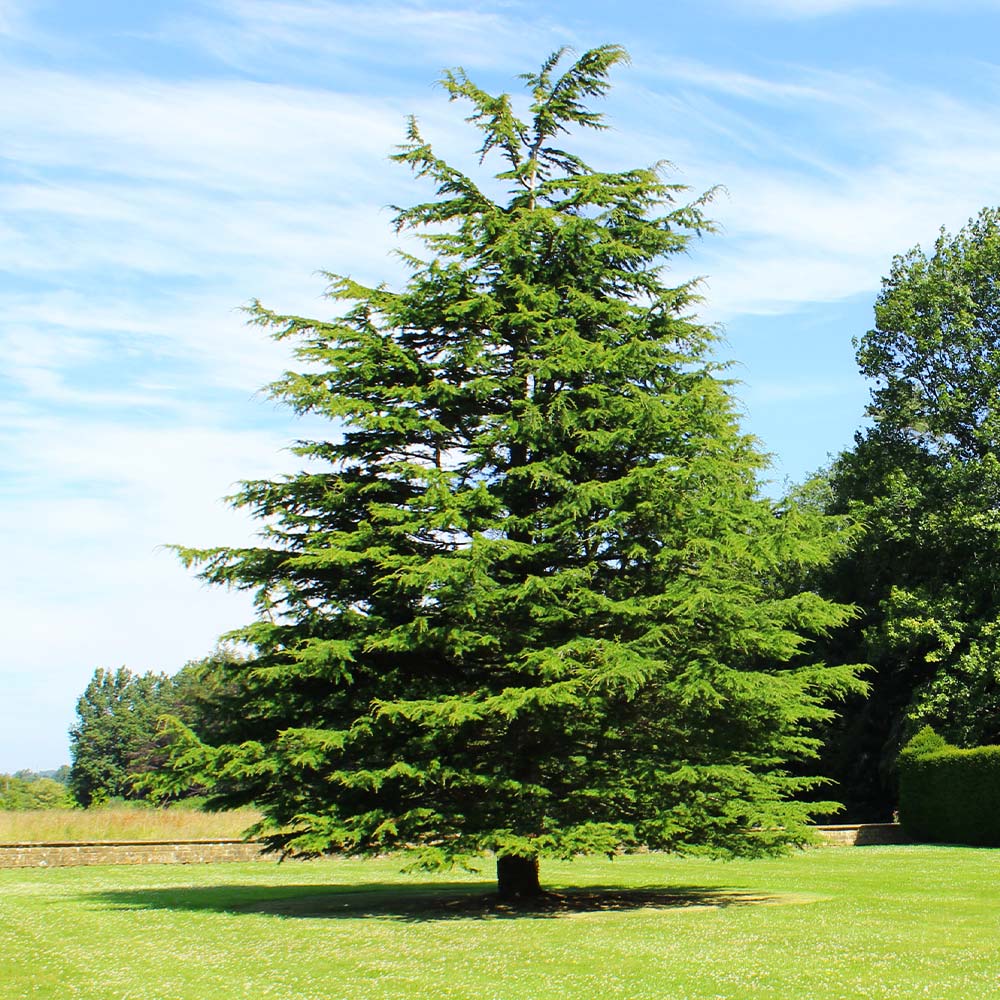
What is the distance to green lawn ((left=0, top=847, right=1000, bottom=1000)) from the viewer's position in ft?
32.6

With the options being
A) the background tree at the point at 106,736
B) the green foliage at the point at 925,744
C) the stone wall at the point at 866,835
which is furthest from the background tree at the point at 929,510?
the background tree at the point at 106,736

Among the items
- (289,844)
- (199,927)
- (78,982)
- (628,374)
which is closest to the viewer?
(78,982)

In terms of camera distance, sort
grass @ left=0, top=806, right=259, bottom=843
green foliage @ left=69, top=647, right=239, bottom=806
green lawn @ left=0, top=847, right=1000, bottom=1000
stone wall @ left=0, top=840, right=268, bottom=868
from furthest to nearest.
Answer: green foliage @ left=69, top=647, right=239, bottom=806 < grass @ left=0, top=806, right=259, bottom=843 < stone wall @ left=0, top=840, right=268, bottom=868 < green lawn @ left=0, top=847, right=1000, bottom=1000

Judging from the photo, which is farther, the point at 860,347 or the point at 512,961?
the point at 860,347

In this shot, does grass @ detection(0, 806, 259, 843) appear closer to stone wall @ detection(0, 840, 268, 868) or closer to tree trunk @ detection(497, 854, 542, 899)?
stone wall @ detection(0, 840, 268, 868)

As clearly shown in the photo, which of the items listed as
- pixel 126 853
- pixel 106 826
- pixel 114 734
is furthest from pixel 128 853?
pixel 114 734

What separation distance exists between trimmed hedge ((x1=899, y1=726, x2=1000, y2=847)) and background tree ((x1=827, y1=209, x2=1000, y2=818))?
1.17m

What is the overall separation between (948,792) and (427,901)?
1930 centimetres

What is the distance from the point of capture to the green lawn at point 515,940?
32.6 ft

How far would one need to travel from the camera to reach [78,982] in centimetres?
1061

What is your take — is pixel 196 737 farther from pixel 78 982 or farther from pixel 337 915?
pixel 78 982

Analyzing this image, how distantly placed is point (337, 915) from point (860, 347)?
27.7 m

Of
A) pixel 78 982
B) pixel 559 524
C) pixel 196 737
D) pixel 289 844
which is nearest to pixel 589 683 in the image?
pixel 559 524

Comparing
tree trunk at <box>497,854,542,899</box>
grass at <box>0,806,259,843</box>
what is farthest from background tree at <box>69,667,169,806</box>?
tree trunk at <box>497,854,542,899</box>
